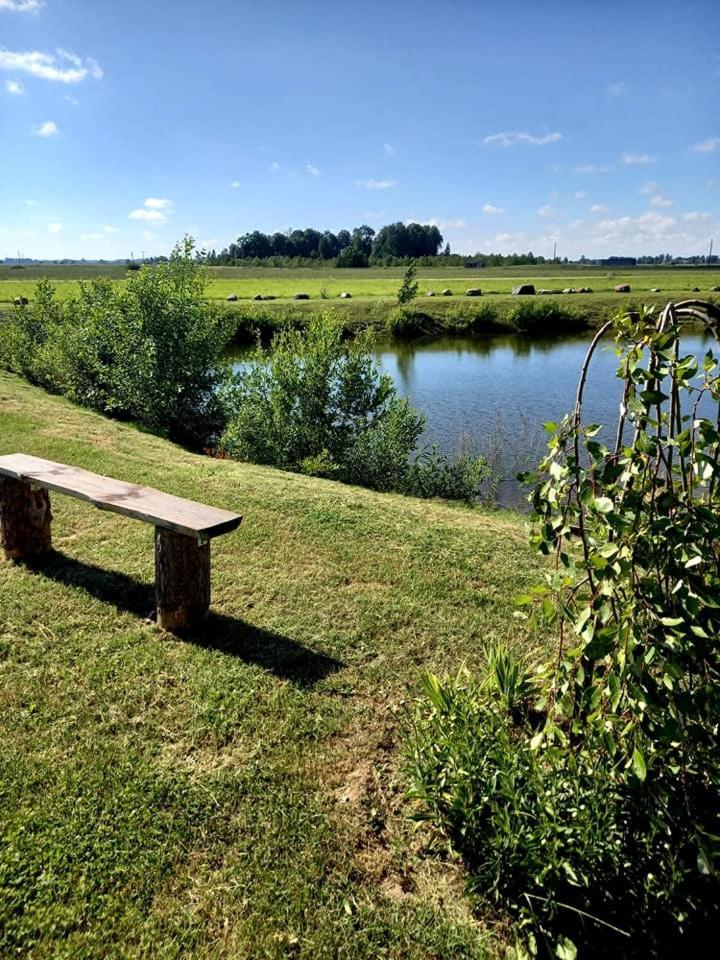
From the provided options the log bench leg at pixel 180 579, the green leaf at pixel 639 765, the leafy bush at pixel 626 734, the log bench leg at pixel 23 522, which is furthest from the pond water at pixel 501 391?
the green leaf at pixel 639 765

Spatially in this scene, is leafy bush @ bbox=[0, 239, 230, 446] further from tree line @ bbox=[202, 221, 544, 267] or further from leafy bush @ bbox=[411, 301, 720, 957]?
tree line @ bbox=[202, 221, 544, 267]

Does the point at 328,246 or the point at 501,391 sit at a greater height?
the point at 328,246

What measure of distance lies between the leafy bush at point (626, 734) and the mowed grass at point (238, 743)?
0.30 m

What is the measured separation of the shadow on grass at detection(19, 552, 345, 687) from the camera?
12.3ft

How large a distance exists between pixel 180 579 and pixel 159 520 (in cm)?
47

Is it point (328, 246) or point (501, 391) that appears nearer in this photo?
point (501, 391)

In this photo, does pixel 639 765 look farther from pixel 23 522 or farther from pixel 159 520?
pixel 23 522

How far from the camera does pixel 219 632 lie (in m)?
4.09

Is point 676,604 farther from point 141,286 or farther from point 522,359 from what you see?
point 522,359

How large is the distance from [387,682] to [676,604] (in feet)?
6.37

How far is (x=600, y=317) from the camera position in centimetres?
3809

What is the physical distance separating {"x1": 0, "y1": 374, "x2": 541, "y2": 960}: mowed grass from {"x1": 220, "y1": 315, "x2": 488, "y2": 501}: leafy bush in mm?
3628

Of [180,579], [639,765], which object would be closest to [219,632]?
[180,579]

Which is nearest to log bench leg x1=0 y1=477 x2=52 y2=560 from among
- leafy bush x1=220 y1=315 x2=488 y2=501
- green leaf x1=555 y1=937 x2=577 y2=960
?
green leaf x1=555 y1=937 x2=577 y2=960
